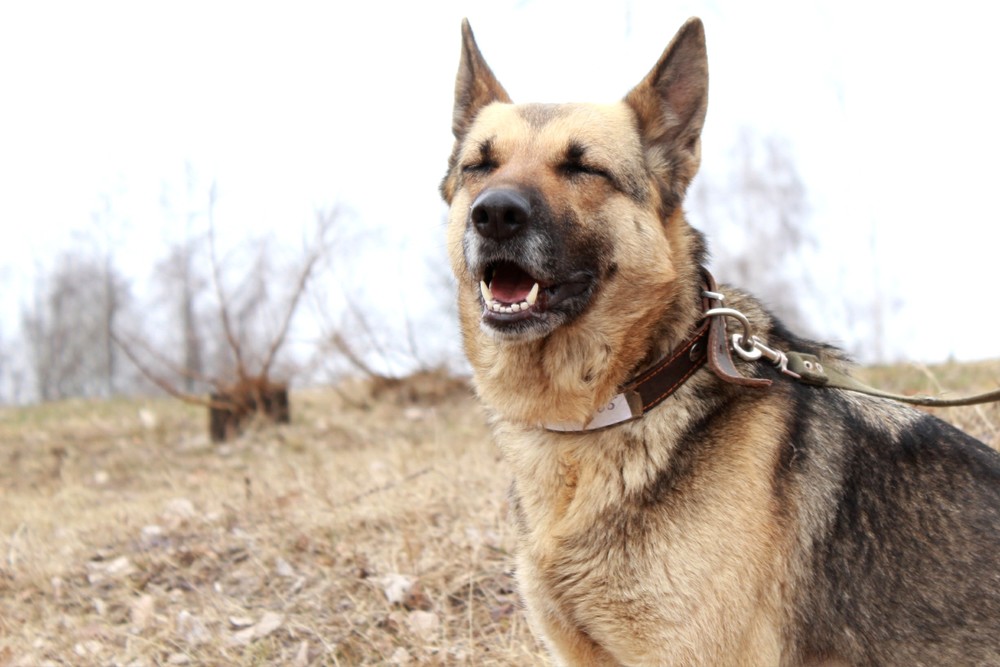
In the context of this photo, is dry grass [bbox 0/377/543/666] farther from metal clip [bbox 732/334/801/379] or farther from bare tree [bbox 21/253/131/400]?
bare tree [bbox 21/253/131/400]

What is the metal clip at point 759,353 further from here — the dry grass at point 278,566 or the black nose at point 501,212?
the dry grass at point 278,566

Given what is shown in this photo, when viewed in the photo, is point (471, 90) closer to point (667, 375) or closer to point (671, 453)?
point (667, 375)

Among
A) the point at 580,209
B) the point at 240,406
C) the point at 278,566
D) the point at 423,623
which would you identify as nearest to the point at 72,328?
the point at 240,406

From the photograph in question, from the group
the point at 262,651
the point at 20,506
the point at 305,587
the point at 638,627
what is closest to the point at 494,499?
the point at 305,587

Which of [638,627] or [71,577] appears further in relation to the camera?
[71,577]

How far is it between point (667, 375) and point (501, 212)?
75cm

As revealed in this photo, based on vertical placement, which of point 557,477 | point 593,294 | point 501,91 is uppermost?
point 501,91

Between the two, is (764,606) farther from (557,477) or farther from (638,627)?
(557,477)

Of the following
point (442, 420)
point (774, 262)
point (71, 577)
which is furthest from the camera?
point (774, 262)

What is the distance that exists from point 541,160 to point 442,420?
277 inches

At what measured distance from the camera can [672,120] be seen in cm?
310

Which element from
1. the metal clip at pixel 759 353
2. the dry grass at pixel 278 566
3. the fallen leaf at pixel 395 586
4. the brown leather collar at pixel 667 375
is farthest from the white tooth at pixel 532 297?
the fallen leaf at pixel 395 586

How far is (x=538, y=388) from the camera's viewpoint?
9.64 ft

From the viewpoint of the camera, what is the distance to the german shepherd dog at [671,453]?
2469 mm
